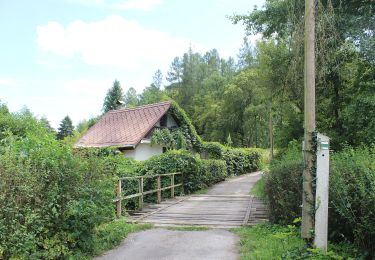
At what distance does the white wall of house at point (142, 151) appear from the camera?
19.8 metres

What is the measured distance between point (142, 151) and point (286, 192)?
14.0 metres

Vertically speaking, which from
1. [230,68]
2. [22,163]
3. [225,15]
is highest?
[230,68]

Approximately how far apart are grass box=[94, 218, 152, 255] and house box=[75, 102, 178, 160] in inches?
457

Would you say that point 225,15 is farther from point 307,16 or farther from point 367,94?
point 307,16

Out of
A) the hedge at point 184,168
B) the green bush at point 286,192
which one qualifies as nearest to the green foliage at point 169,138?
the hedge at point 184,168

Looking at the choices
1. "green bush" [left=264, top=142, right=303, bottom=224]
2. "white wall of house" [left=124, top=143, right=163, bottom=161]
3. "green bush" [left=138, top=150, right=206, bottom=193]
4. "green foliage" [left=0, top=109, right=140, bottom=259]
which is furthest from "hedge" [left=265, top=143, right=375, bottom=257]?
"white wall of house" [left=124, top=143, right=163, bottom=161]

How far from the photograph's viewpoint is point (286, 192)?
708 centimetres

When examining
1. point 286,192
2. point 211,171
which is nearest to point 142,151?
point 211,171

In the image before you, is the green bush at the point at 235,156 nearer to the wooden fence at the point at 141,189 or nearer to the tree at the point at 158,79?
the wooden fence at the point at 141,189

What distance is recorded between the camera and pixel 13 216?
4551mm

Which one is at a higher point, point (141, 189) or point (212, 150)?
point (212, 150)

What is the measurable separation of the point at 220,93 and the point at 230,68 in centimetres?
927

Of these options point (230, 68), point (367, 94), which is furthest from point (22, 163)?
point (230, 68)

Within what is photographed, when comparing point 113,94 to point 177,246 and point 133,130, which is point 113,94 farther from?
point 177,246
